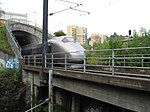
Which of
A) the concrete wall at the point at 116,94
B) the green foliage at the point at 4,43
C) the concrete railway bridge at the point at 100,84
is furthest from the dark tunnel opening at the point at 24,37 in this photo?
the concrete wall at the point at 116,94

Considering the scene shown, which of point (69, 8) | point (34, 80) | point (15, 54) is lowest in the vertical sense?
point (34, 80)

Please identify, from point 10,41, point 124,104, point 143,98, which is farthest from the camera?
point 10,41

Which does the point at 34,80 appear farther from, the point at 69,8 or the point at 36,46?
the point at 36,46

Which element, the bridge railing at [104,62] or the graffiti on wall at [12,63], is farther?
the graffiti on wall at [12,63]

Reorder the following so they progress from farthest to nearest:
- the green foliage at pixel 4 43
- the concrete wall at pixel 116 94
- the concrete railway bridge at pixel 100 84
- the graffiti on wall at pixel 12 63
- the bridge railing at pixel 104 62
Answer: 1. the green foliage at pixel 4 43
2. the graffiti on wall at pixel 12 63
3. the bridge railing at pixel 104 62
4. the concrete railway bridge at pixel 100 84
5. the concrete wall at pixel 116 94

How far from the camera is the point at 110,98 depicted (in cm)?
947

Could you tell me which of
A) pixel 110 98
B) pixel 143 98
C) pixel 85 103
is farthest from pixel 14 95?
pixel 143 98

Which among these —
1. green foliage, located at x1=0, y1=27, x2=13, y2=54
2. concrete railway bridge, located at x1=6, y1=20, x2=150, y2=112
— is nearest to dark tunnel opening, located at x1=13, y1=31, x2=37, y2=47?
green foliage, located at x1=0, y1=27, x2=13, y2=54

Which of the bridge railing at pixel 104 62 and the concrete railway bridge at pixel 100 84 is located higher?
the bridge railing at pixel 104 62

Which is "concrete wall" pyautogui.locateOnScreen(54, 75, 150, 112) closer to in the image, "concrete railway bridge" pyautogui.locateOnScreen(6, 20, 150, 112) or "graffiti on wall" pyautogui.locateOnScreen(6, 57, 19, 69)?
"concrete railway bridge" pyautogui.locateOnScreen(6, 20, 150, 112)

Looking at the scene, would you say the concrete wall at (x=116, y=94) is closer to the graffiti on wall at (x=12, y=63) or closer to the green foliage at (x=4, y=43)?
the graffiti on wall at (x=12, y=63)

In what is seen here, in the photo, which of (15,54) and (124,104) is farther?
(15,54)

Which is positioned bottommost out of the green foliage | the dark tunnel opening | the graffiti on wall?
the graffiti on wall

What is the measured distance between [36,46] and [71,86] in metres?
14.9
